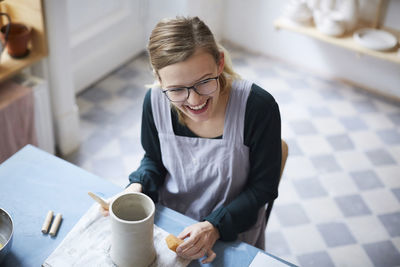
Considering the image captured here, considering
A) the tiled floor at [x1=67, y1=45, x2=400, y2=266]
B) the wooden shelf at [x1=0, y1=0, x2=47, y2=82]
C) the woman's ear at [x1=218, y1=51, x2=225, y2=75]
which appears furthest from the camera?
the tiled floor at [x1=67, y1=45, x2=400, y2=266]

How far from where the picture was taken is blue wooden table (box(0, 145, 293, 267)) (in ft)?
4.17

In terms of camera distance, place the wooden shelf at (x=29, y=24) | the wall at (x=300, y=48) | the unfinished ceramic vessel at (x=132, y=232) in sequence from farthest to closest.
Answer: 1. the wall at (x=300, y=48)
2. the wooden shelf at (x=29, y=24)
3. the unfinished ceramic vessel at (x=132, y=232)

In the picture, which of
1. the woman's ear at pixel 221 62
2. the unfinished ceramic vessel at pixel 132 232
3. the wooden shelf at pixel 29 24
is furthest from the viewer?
the wooden shelf at pixel 29 24

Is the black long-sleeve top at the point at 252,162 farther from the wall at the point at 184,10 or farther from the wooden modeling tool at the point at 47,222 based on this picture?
the wall at the point at 184,10

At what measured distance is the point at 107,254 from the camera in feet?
4.12

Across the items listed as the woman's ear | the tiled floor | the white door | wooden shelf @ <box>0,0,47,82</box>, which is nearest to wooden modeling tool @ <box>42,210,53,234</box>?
the woman's ear

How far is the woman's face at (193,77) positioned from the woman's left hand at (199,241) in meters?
0.31

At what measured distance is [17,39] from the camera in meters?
2.24

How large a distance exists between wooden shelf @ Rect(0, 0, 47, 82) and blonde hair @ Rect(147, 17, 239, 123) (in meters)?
1.18

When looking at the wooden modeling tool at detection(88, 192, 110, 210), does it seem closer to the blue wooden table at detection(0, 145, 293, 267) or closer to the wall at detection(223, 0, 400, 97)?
the blue wooden table at detection(0, 145, 293, 267)

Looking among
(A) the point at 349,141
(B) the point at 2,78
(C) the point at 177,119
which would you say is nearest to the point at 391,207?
(A) the point at 349,141

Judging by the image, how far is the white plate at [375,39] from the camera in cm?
310

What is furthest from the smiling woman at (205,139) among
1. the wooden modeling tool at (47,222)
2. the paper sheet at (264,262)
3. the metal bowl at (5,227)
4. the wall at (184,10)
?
the wall at (184,10)

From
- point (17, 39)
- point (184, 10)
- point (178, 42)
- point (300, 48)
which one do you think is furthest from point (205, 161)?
point (300, 48)
